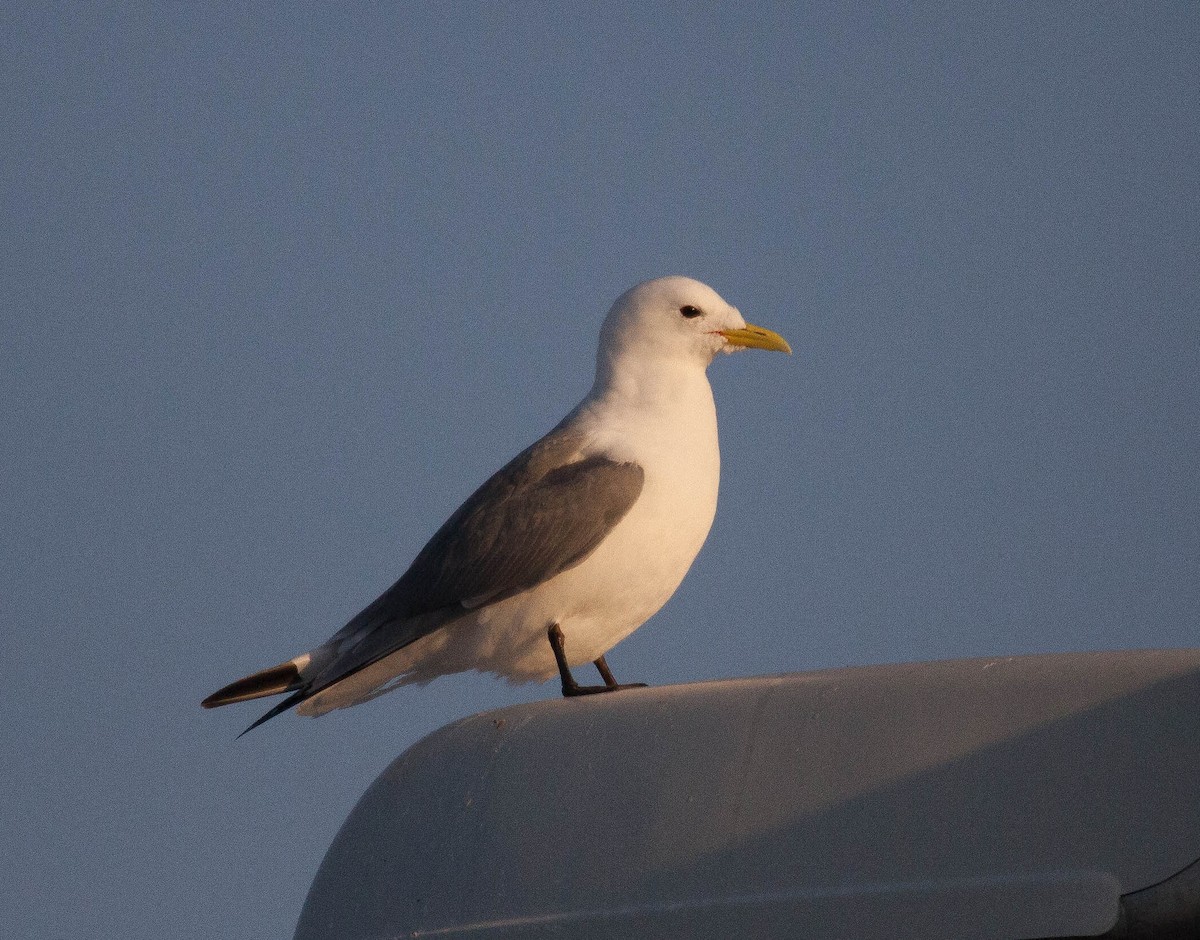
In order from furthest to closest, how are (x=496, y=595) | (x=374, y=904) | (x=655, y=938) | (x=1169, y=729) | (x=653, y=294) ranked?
(x=653, y=294) < (x=496, y=595) < (x=374, y=904) < (x=655, y=938) < (x=1169, y=729)

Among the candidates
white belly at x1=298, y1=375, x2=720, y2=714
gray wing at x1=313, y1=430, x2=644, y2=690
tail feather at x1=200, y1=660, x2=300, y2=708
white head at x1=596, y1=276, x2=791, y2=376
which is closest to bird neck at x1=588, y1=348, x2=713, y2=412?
white head at x1=596, y1=276, x2=791, y2=376

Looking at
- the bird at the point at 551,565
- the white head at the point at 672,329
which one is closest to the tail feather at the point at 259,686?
the bird at the point at 551,565

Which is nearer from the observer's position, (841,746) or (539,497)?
(841,746)

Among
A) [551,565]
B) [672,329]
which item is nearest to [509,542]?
[551,565]

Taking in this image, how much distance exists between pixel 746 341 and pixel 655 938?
14.7ft

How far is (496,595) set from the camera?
7004 mm

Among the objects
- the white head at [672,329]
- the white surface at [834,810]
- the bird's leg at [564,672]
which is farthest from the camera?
the white head at [672,329]

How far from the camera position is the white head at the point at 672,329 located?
776cm

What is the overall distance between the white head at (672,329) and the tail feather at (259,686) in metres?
2.10

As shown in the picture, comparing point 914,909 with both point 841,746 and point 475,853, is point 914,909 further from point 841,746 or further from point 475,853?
point 475,853

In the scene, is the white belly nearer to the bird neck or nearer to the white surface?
the bird neck

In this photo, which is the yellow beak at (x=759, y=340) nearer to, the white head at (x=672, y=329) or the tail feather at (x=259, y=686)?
the white head at (x=672, y=329)

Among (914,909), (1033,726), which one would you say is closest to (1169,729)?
(1033,726)

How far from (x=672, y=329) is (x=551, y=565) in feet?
5.05
